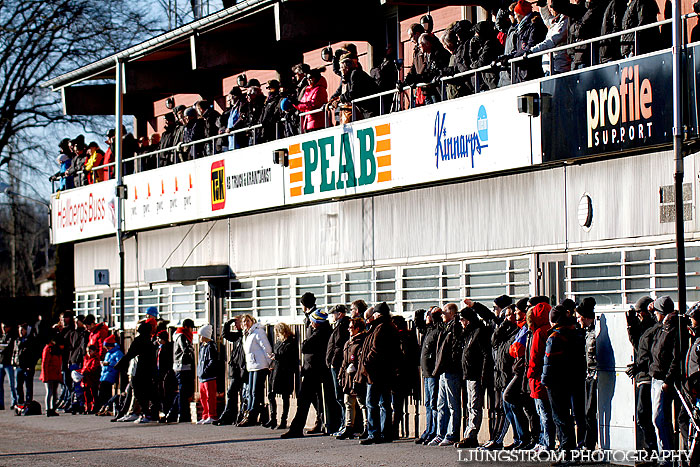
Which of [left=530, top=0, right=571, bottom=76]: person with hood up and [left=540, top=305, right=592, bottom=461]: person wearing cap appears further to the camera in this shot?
[left=530, top=0, right=571, bottom=76]: person with hood up

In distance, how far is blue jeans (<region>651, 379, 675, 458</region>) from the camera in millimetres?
13078

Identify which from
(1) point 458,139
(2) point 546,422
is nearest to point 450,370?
(2) point 546,422

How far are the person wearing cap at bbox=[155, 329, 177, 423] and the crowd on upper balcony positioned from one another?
3.96m

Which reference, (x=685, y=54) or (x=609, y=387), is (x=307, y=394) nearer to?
(x=609, y=387)

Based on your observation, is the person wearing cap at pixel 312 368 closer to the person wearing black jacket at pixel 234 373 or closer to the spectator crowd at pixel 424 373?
the spectator crowd at pixel 424 373

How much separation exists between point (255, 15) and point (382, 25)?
238cm

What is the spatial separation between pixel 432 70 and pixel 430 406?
4.89 m

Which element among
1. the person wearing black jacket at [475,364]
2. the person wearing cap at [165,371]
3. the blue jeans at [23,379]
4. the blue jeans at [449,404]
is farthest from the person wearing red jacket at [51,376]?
the person wearing black jacket at [475,364]

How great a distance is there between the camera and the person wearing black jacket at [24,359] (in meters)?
25.4

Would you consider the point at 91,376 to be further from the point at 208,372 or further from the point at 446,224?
the point at 446,224

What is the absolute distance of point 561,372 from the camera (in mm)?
13930

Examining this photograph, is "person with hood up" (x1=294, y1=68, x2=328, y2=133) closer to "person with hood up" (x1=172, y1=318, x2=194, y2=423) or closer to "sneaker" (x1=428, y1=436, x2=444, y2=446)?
"person with hood up" (x1=172, y1=318, x2=194, y2=423)

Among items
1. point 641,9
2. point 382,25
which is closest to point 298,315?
point 382,25

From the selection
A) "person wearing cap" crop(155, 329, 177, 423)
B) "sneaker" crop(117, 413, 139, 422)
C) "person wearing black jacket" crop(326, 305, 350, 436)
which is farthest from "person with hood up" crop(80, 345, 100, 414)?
"person wearing black jacket" crop(326, 305, 350, 436)
